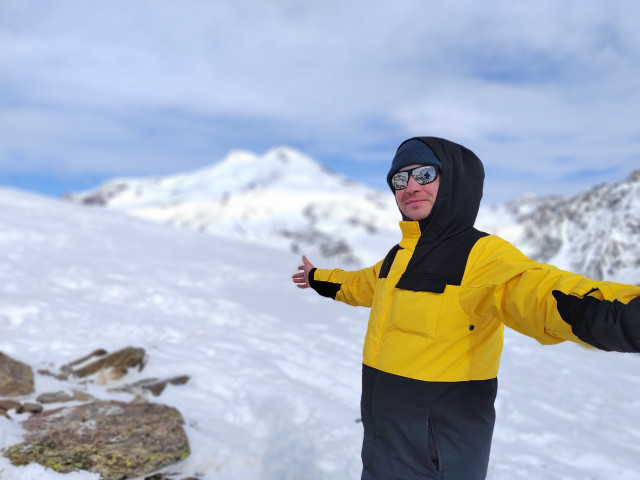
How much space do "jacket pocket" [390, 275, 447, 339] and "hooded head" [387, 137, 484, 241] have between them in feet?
0.95

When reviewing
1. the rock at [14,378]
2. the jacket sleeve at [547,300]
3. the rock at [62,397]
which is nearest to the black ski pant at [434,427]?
the jacket sleeve at [547,300]

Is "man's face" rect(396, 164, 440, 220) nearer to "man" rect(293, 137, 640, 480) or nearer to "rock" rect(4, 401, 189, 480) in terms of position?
"man" rect(293, 137, 640, 480)

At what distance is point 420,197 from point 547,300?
2.92 ft

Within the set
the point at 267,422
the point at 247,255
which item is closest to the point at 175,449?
the point at 267,422

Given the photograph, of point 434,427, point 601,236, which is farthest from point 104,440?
point 601,236

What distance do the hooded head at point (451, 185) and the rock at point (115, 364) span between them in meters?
5.56

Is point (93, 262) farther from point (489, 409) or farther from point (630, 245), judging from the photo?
point (630, 245)

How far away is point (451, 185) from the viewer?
240 centimetres

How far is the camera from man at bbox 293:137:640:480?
215cm

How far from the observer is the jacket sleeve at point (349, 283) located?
10.2 ft

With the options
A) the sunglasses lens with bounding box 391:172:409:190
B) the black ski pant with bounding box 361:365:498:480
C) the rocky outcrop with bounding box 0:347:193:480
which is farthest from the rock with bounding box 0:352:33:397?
the sunglasses lens with bounding box 391:172:409:190

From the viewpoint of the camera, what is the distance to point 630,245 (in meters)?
40.1

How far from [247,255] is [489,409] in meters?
17.8

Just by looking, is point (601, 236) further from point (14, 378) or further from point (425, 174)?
point (14, 378)
